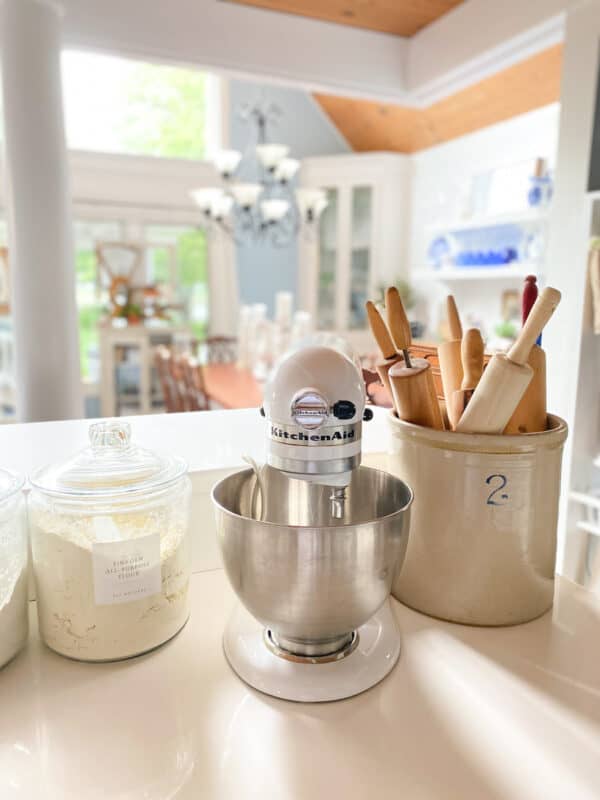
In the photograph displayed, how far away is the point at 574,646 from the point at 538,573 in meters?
0.08

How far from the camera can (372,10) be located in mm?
2408

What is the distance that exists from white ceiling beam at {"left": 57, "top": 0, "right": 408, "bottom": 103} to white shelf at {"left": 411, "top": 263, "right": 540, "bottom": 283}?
148cm

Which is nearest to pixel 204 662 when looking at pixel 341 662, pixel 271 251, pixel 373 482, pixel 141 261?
pixel 341 662

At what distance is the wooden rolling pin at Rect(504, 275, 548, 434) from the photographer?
0.70 m

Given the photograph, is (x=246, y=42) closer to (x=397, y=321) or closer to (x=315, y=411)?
(x=397, y=321)

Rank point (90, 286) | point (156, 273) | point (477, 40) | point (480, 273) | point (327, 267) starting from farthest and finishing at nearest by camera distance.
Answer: point (327, 267), point (156, 273), point (90, 286), point (480, 273), point (477, 40)

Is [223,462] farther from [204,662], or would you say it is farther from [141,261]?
[141,261]

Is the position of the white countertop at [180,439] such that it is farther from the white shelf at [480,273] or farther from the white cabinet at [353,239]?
the white cabinet at [353,239]

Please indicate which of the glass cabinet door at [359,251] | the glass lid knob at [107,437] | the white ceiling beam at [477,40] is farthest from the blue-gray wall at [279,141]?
the glass lid knob at [107,437]

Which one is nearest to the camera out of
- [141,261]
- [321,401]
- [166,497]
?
[321,401]

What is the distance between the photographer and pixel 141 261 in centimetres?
516

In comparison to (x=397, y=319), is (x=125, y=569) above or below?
below

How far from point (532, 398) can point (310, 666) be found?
0.39 metres

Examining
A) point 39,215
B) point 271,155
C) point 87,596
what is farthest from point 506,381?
point 271,155
